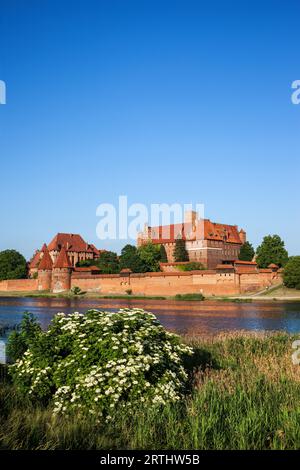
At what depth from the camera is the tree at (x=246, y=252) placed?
6569 centimetres

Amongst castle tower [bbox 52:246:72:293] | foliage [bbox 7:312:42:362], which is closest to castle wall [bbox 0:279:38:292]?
castle tower [bbox 52:246:72:293]

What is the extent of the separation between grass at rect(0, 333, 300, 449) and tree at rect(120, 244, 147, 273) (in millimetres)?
51861

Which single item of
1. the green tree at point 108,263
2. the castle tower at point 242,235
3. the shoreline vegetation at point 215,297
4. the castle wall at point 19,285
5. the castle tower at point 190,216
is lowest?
the shoreline vegetation at point 215,297

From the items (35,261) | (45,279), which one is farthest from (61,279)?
(35,261)

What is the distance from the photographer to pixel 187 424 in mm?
4879

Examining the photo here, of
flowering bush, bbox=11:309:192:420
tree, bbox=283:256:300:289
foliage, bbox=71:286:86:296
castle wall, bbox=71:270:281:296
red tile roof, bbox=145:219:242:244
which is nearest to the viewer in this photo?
flowering bush, bbox=11:309:192:420

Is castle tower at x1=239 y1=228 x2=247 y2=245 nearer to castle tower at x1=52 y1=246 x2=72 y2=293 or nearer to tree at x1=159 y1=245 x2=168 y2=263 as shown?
tree at x1=159 y1=245 x2=168 y2=263

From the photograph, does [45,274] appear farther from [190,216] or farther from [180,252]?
[190,216]

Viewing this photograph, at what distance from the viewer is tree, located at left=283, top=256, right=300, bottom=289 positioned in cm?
4478

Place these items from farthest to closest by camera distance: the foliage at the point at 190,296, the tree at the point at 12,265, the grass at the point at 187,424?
the tree at the point at 12,265 → the foliage at the point at 190,296 → the grass at the point at 187,424

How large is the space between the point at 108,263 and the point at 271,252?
19.9m

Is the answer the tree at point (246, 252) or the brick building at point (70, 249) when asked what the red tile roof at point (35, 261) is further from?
the tree at point (246, 252)

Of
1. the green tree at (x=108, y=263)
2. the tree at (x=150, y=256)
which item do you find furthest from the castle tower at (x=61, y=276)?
the tree at (x=150, y=256)

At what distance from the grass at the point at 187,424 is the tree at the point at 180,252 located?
194ft
